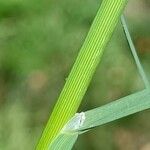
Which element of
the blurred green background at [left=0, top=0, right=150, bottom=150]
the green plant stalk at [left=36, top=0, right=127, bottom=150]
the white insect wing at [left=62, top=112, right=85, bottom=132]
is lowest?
the white insect wing at [left=62, top=112, right=85, bottom=132]

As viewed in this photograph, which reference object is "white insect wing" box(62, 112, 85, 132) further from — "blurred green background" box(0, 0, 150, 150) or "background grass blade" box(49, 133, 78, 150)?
"blurred green background" box(0, 0, 150, 150)

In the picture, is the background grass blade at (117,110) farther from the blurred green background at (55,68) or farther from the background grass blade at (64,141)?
the blurred green background at (55,68)

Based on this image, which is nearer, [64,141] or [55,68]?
[64,141]

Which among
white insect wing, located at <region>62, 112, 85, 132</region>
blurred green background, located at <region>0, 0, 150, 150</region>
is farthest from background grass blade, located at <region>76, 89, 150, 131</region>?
blurred green background, located at <region>0, 0, 150, 150</region>

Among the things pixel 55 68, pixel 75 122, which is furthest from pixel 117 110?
pixel 55 68

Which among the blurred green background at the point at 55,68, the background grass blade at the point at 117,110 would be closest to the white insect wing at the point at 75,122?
the background grass blade at the point at 117,110

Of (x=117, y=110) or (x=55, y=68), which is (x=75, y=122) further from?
(x=55, y=68)

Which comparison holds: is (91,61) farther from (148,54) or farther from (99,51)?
(148,54)
